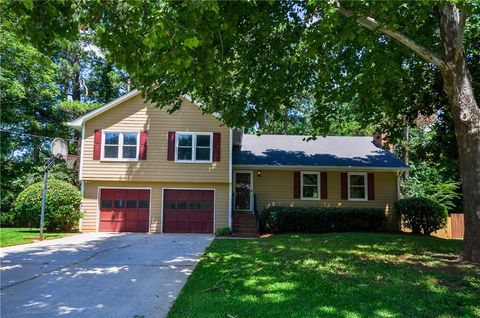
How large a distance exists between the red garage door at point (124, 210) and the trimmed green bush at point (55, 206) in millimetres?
1089

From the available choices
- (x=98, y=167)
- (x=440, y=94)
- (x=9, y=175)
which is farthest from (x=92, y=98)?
(x=440, y=94)

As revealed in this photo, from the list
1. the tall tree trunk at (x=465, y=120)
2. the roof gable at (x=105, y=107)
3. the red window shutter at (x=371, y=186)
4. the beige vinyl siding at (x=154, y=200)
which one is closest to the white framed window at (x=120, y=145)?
the roof gable at (x=105, y=107)

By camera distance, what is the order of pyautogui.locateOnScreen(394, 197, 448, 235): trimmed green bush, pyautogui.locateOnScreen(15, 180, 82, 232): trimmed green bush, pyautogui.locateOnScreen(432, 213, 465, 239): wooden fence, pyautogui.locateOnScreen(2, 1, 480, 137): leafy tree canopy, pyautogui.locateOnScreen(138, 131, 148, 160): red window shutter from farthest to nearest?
pyautogui.locateOnScreen(432, 213, 465, 239): wooden fence < pyautogui.locateOnScreen(138, 131, 148, 160): red window shutter < pyautogui.locateOnScreen(394, 197, 448, 235): trimmed green bush < pyautogui.locateOnScreen(15, 180, 82, 232): trimmed green bush < pyautogui.locateOnScreen(2, 1, 480, 137): leafy tree canopy

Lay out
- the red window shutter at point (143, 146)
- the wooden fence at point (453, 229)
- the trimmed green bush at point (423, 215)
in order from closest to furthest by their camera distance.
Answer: the trimmed green bush at point (423, 215), the red window shutter at point (143, 146), the wooden fence at point (453, 229)

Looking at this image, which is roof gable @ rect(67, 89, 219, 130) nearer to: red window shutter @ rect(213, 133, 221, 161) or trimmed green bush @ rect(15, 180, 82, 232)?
red window shutter @ rect(213, 133, 221, 161)

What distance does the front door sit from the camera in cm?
1794

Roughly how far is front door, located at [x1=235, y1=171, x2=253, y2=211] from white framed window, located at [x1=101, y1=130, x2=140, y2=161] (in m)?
4.90

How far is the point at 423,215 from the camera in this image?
51.7 ft

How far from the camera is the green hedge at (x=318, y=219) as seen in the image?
16203mm

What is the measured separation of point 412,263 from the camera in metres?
8.01

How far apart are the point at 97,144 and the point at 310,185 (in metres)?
10.0

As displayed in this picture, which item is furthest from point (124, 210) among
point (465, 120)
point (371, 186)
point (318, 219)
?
point (465, 120)

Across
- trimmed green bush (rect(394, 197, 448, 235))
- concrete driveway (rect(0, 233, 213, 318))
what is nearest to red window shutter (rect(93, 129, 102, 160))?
concrete driveway (rect(0, 233, 213, 318))

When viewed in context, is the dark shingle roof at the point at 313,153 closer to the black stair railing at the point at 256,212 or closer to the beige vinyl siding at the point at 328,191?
the beige vinyl siding at the point at 328,191
